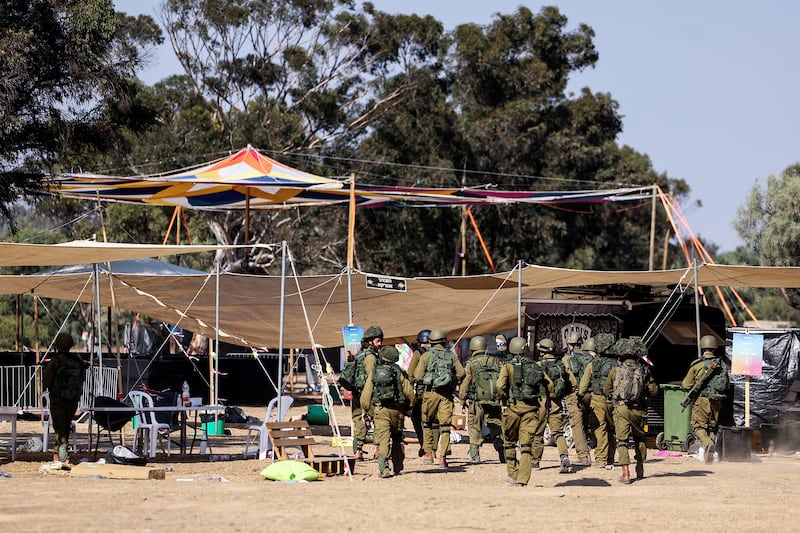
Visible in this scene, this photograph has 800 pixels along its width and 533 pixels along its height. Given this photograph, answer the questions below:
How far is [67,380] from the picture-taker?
14742 millimetres

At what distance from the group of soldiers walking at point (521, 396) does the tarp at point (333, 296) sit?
2006 mm

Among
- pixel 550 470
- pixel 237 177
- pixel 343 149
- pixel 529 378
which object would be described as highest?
pixel 343 149

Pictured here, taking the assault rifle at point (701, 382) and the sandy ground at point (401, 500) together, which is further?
the assault rifle at point (701, 382)

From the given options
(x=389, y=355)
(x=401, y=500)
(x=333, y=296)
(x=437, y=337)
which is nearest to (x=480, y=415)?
(x=437, y=337)

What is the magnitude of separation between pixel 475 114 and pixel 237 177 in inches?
1052

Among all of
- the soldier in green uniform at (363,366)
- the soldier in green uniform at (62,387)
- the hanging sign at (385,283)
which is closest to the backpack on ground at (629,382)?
the soldier in green uniform at (363,366)

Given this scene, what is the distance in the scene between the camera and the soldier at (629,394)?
14.1 m

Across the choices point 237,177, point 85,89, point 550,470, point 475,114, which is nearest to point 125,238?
point 475,114

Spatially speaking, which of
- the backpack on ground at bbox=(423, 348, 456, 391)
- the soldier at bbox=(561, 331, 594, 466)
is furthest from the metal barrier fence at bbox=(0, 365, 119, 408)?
the soldier at bbox=(561, 331, 594, 466)

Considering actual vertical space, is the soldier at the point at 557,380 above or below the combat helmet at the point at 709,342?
below

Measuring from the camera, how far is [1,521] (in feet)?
31.6

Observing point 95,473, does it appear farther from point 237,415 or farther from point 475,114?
point 475,114

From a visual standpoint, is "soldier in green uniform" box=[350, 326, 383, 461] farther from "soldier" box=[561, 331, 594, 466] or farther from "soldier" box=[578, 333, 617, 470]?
"soldier" box=[561, 331, 594, 466]

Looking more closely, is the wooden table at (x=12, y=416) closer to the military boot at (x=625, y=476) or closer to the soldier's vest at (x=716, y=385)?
the military boot at (x=625, y=476)
